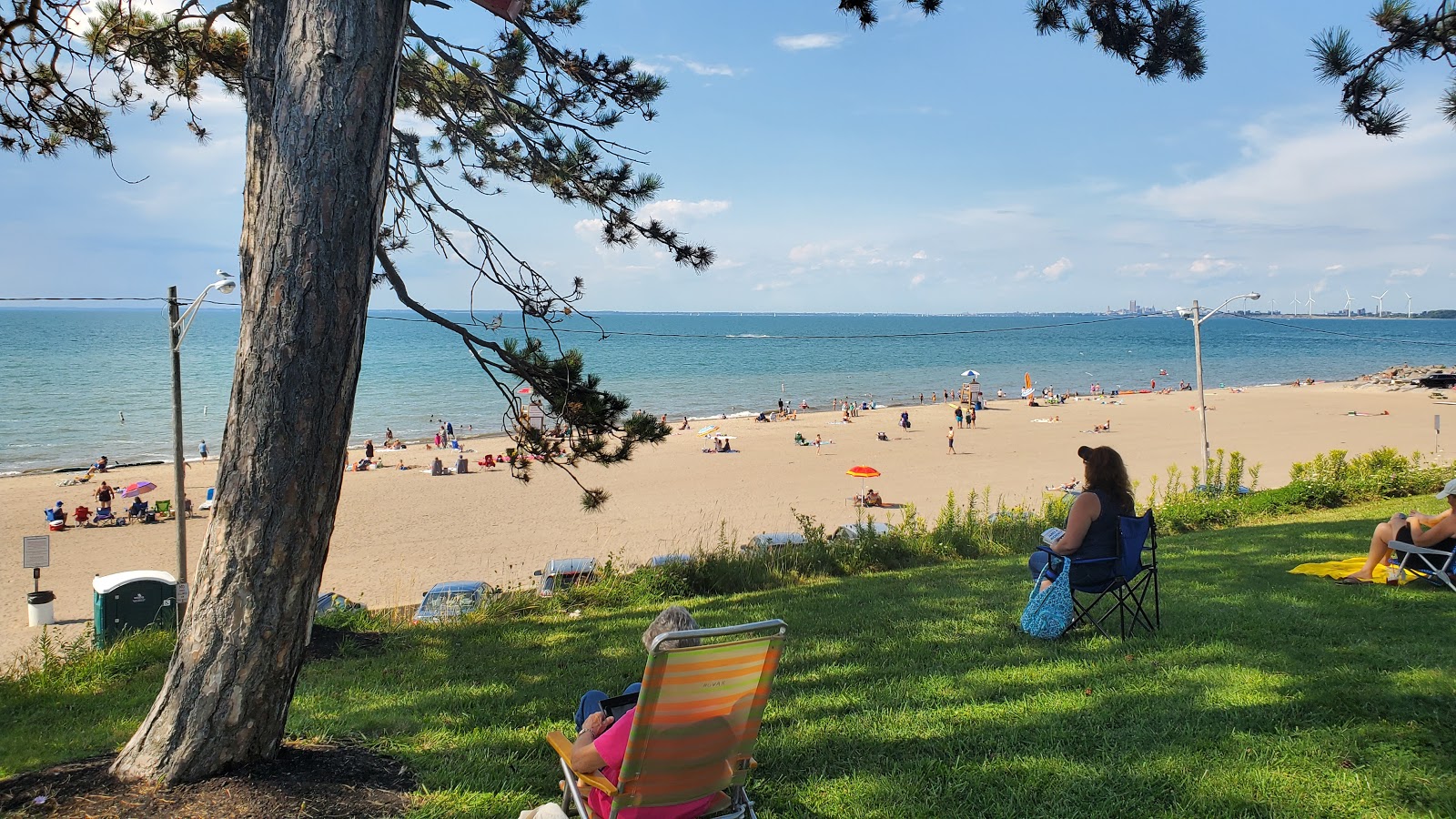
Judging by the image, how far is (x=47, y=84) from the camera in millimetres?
5109

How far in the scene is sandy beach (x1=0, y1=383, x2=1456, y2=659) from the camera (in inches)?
557

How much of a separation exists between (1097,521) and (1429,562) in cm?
223

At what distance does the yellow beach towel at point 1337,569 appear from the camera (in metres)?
5.30

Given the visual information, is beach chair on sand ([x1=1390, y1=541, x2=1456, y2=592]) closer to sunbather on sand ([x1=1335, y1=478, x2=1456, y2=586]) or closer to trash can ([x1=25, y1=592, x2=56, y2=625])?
sunbather on sand ([x1=1335, y1=478, x2=1456, y2=586])

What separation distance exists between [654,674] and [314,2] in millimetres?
2573

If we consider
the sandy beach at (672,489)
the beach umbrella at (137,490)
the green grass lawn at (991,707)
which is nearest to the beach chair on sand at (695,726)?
the green grass lawn at (991,707)

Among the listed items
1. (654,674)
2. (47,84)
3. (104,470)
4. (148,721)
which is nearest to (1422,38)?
(654,674)

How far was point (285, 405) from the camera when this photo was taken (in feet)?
9.40

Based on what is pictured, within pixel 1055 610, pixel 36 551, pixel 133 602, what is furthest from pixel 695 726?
pixel 36 551

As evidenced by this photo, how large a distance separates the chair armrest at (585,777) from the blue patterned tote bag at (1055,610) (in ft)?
9.31

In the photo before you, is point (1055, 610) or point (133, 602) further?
point (133, 602)

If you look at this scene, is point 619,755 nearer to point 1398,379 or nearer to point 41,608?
point 41,608

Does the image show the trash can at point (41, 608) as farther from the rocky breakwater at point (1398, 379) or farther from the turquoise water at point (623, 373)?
the rocky breakwater at point (1398, 379)

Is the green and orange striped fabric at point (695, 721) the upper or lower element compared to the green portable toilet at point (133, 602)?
upper
